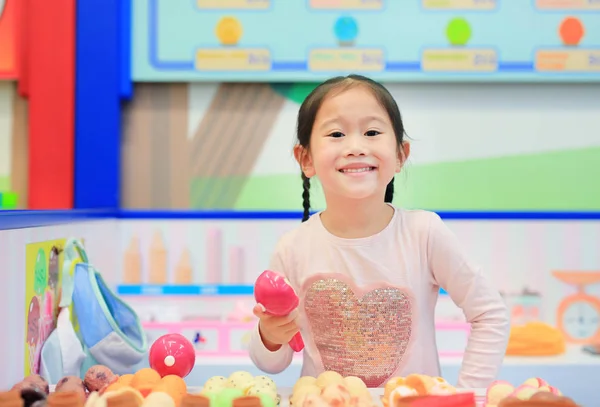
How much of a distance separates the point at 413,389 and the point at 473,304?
340mm

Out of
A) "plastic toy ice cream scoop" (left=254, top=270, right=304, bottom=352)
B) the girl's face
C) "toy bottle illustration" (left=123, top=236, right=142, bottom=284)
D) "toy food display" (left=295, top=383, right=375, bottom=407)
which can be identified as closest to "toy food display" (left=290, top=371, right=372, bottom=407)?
"toy food display" (left=295, top=383, right=375, bottom=407)

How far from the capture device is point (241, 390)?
2.51ft

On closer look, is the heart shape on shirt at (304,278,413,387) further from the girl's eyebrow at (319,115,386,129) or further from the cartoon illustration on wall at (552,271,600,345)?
the cartoon illustration on wall at (552,271,600,345)

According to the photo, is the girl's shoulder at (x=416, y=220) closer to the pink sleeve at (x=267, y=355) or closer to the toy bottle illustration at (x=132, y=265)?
the pink sleeve at (x=267, y=355)

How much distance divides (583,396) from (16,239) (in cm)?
145

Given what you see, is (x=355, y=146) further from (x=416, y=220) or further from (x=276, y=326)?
(x=276, y=326)

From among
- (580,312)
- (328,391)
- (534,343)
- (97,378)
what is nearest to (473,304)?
(328,391)

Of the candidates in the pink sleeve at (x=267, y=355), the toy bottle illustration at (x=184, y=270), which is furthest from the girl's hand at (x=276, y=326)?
the toy bottle illustration at (x=184, y=270)

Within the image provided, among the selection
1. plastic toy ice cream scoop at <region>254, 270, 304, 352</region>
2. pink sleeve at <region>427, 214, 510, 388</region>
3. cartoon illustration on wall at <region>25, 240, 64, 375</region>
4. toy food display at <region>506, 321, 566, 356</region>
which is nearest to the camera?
plastic toy ice cream scoop at <region>254, 270, 304, 352</region>

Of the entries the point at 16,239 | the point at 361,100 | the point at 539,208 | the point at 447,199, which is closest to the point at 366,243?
the point at 361,100

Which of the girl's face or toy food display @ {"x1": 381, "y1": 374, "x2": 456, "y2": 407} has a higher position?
the girl's face

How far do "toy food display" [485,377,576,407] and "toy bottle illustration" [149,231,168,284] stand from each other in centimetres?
131

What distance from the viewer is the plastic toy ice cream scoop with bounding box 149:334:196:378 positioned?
35.9 inches

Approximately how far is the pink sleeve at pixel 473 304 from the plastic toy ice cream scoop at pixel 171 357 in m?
0.44
